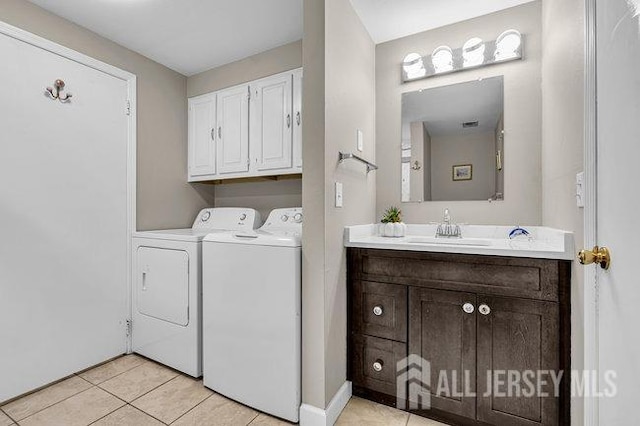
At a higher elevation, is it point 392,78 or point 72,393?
point 392,78

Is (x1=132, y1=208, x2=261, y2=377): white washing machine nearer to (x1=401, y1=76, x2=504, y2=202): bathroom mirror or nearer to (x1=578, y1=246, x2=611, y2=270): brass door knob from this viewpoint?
(x1=401, y1=76, x2=504, y2=202): bathroom mirror

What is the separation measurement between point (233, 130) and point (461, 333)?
224cm

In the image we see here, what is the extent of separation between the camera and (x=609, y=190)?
837mm

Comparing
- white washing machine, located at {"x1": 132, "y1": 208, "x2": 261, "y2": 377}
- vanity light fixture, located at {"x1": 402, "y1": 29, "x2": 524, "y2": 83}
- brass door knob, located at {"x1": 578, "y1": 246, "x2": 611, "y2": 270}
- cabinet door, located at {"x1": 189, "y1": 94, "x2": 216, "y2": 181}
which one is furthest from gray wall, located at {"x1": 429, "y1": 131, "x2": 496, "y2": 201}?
cabinet door, located at {"x1": 189, "y1": 94, "x2": 216, "y2": 181}

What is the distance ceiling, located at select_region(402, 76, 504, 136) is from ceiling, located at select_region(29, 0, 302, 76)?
41.3 inches

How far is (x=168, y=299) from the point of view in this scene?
201cm

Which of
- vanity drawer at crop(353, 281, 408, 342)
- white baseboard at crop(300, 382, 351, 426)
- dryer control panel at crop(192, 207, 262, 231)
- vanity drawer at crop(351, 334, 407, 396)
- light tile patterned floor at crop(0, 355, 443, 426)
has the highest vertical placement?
dryer control panel at crop(192, 207, 262, 231)

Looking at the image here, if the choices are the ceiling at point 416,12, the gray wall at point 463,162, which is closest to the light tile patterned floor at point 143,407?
the gray wall at point 463,162

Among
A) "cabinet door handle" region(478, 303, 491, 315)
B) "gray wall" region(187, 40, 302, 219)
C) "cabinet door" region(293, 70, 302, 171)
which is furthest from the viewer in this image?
"gray wall" region(187, 40, 302, 219)

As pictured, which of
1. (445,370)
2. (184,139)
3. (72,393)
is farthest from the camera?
(184,139)

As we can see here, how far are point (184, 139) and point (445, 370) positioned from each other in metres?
2.78

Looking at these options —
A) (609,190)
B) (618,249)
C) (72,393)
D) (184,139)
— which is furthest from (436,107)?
(72,393)

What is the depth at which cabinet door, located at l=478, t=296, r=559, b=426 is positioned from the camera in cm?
124

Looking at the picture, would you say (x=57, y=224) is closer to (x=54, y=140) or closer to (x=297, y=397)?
(x=54, y=140)
